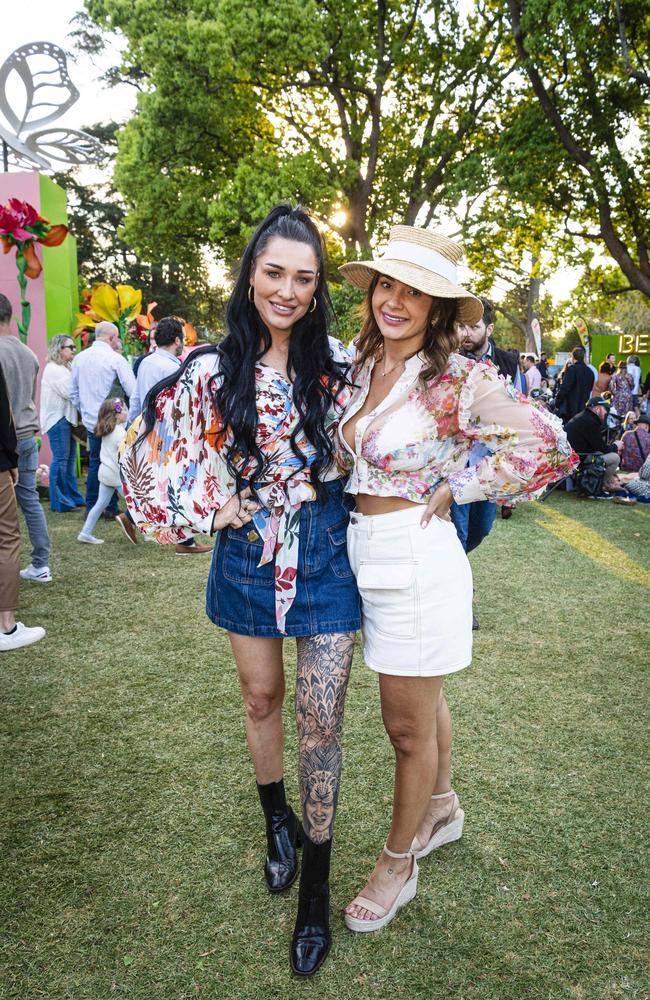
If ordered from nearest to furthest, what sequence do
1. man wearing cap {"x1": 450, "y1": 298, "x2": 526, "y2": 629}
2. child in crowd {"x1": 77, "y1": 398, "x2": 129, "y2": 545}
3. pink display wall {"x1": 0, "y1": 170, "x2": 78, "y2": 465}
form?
1. man wearing cap {"x1": 450, "y1": 298, "x2": 526, "y2": 629}
2. child in crowd {"x1": 77, "y1": 398, "x2": 129, "y2": 545}
3. pink display wall {"x1": 0, "y1": 170, "x2": 78, "y2": 465}

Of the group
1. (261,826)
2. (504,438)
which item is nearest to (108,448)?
(261,826)

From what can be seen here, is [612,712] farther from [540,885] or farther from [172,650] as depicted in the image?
[172,650]

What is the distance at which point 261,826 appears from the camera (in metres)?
2.53

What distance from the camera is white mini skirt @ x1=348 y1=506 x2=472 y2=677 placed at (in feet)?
5.95

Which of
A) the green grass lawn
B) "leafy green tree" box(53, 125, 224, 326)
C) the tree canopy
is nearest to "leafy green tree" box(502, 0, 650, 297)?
the tree canopy

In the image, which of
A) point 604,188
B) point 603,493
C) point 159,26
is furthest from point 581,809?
point 159,26

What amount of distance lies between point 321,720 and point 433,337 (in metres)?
1.13

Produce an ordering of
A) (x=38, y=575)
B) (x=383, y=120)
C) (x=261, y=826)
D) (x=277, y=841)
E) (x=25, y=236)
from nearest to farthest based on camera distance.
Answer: (x=277, y=841) → (x=261, y=826) → (x=38, y=575) → (x=25, y=236) → (x=383, y=120)

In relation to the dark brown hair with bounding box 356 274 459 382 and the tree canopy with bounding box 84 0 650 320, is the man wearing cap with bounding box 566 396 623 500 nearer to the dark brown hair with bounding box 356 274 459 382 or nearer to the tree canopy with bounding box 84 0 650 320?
the tree canopy with bounding box 84 0 650 320

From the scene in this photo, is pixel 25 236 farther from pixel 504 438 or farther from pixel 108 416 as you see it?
pixel 504 438

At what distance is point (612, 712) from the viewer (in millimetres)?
3383

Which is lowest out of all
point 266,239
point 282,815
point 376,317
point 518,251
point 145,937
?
point 145,937

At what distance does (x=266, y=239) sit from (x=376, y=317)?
0.39 metres

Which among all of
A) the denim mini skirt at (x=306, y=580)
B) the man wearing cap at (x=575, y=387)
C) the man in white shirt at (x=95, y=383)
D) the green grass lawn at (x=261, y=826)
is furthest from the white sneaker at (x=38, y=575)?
the man wearing cap at (x=575, y=387)
